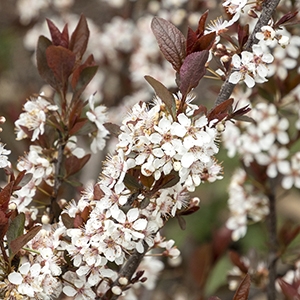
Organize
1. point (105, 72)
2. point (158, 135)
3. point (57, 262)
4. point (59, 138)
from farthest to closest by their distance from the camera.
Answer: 1. point (105, 72)
2. point (59, 138)
3. point (57, 262)
4. point (158, 135)

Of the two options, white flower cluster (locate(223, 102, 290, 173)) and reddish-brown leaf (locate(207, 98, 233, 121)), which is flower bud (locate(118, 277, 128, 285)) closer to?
reddish-brown leaf (locate(207, 98, 233, 121))

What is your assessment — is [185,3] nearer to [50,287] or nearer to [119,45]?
[119,45]

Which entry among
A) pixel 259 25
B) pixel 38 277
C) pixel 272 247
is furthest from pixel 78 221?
pixel 272 247

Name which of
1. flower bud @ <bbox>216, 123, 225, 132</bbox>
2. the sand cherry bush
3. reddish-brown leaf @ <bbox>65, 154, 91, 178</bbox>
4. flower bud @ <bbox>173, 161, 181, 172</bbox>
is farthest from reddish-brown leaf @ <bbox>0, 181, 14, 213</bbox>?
flower bud @ <bbox>216, 123, 225, 132</bbox>

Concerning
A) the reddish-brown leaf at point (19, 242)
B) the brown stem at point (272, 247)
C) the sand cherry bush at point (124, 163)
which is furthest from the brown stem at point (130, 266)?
the brown stem at point (272, 247)

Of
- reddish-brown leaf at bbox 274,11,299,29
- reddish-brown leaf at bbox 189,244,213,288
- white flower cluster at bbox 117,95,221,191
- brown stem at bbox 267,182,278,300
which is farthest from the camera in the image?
reddish-brown leaf at bbox 189,244,213,288

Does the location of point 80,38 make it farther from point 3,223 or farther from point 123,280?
point 123,280

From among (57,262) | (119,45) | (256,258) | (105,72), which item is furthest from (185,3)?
(57,262)

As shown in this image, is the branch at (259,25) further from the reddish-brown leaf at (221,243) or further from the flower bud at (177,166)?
the reddish-brown leaf at (221,243)

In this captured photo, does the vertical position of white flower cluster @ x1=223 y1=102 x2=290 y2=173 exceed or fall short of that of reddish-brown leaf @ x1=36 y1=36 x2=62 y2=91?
it falls short
